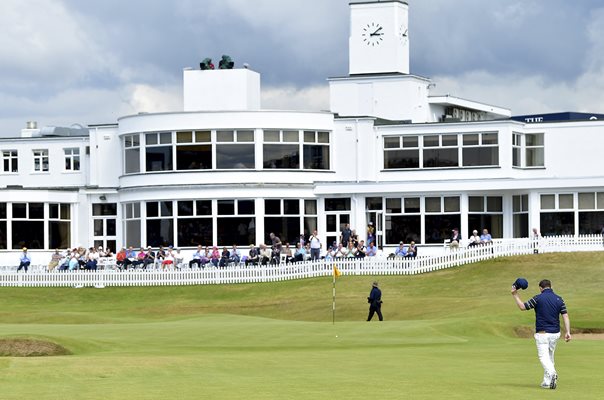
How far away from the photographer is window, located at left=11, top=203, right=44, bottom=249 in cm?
6159

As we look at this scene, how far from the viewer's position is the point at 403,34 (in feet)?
227

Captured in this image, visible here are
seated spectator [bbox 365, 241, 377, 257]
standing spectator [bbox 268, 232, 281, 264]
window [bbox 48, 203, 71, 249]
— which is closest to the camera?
seated spectator [bbox 365, 241, 377, 257]

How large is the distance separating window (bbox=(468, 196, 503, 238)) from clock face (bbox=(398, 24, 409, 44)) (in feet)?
43.5

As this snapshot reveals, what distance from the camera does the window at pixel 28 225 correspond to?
202ft

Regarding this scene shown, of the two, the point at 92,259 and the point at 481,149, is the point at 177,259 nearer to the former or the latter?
the point at 92,259

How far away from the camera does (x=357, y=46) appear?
6862 centimetres

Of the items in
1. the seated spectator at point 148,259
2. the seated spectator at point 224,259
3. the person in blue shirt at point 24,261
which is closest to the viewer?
the seated spectator at point 224,259

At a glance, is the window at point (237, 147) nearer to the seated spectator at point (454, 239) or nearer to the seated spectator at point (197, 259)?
the seated spectator at point (197, 259)

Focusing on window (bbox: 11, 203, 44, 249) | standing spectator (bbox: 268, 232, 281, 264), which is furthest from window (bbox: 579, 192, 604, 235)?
window (bbox: 11, 203, 44, 249)

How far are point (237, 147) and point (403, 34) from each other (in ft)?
46.2

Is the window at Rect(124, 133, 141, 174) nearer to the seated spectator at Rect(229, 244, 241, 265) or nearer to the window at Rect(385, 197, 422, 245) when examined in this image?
the seated spectator at Rect(229, 244, 241, 265)

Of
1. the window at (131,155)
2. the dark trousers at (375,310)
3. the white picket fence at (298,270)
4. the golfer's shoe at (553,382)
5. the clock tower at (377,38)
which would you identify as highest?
the clock tower at (377,38)

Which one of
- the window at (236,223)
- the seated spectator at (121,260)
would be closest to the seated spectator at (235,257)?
the window at (236,223)

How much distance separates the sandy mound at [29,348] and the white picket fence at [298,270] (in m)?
24.4
